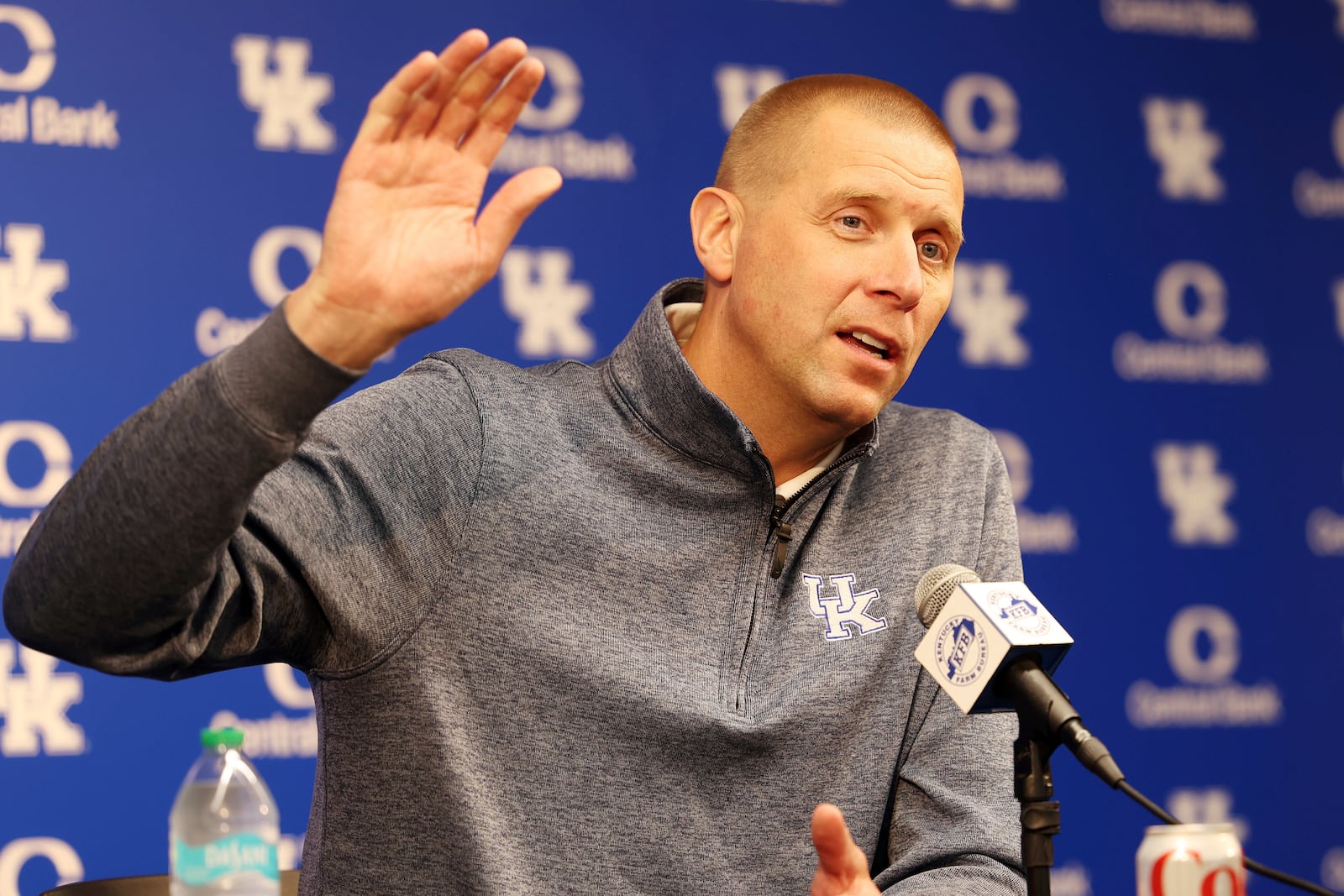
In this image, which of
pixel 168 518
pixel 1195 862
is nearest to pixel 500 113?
pixel 168 518

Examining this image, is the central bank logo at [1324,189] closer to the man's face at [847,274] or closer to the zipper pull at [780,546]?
the man's face at [847,274]

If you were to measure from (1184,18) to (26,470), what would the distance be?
2.87 m

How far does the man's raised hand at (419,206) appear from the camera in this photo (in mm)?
1232

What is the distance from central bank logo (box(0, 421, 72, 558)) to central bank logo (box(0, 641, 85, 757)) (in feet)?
0.65

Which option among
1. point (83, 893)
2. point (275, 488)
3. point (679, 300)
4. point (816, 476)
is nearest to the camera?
point (275, 488)

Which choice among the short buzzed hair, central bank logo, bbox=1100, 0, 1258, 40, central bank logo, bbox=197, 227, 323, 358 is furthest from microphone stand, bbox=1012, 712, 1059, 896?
central bank logo, bbox=1100, 0, 1258, 40

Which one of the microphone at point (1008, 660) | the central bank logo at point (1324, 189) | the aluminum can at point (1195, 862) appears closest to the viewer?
the aluminum can at point (1195, 862)

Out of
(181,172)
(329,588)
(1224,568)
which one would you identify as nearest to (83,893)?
(329,588)

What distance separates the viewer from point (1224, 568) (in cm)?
343

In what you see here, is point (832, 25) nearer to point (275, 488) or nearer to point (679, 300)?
point (679, 300)

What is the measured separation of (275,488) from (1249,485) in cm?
276

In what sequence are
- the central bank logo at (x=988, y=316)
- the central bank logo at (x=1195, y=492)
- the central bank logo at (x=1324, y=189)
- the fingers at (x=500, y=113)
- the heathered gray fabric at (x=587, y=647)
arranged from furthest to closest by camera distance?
the central bank logo at (x=1324, y=189), the central bank logo at (x=1195, y=492), the central bank logo at (x=988, y=316), the heathered gray fabric at (x=587, y=647), the fingers at (x=500, y=113)

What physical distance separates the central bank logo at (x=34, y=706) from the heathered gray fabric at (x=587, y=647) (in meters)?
1.15

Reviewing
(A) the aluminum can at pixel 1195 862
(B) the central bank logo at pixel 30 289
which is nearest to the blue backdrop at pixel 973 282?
(B) the central bank logo at pixel 30 289
